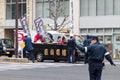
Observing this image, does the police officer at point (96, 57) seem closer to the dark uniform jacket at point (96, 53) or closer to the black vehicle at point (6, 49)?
the dark uniform jacket at point (96, 53)

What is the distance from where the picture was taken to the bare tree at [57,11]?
5000 centimetres

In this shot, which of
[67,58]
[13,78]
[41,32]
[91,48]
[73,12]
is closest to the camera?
[91,48]

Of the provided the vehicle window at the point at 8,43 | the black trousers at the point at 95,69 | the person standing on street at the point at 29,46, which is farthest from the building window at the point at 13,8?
the black trousers at the point at 95,69

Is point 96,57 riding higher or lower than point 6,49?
higher

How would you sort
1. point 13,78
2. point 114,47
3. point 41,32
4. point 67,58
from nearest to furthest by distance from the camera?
1. point 13,78
2. point 67,58
3. point 41,32
4. point 114,47

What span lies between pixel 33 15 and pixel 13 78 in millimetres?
35365

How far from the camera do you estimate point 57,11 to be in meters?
50.3

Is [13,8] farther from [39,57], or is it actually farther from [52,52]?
[52,52]

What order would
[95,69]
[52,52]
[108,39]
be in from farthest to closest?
[108,39] → [52,52] → [95,69]

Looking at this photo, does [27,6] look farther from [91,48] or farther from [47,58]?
[91,48]

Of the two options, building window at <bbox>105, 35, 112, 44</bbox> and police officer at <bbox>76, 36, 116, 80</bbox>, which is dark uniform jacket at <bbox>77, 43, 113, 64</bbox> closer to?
police officer at <bbox>76, 36, 116, 80</bbox>

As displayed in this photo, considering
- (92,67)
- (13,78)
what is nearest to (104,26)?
(13,78)

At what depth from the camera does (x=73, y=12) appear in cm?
4991

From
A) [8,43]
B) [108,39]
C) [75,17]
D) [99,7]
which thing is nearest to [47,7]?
[75,17]
